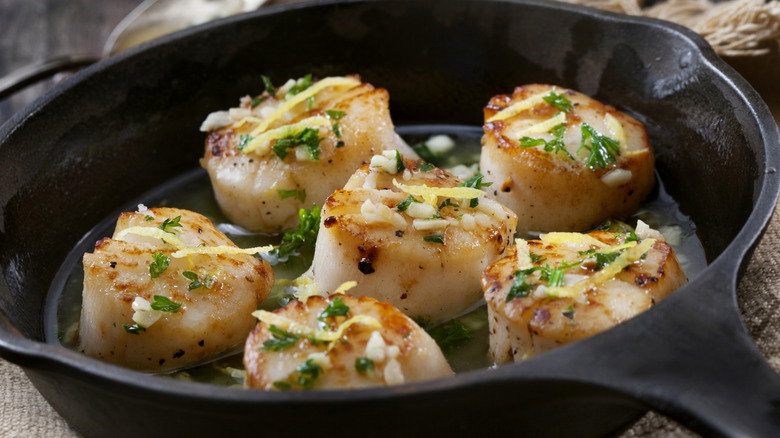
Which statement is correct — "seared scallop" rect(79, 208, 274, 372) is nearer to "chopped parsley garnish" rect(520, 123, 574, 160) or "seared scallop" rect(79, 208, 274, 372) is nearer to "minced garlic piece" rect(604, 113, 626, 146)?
"chopped parsley garnish" rect(520, 123, 574, 160)

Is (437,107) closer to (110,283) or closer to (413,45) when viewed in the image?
(413,45)

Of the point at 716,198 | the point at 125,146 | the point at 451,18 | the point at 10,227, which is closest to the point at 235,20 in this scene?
the point at 125,146

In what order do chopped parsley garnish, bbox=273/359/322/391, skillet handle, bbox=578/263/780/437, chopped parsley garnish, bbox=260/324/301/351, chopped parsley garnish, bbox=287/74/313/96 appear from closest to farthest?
1. skillet handle, bbox=578/263/780/437
2. chopped parsley garnish, bbox=273/359/322/391
3. chopped parsley garnish, bbox=260/324/301/351
4. chopped parsley garnish, bbox=287/74/313/96

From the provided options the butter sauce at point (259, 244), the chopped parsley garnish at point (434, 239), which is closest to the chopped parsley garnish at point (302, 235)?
the butter sauce at point (259, 244)

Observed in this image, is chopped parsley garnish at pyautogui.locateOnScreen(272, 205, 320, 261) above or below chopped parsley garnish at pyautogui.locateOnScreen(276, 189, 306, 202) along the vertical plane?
below

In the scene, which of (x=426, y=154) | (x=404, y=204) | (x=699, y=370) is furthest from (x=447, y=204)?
(x=699, y=370)

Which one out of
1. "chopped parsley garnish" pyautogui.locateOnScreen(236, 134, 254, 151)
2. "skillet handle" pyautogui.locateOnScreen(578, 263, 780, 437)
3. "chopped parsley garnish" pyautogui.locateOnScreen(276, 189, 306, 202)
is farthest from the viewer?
"chopped parsley garnish" pyautogui.locateOnScreen(236, 134, 254, 151)

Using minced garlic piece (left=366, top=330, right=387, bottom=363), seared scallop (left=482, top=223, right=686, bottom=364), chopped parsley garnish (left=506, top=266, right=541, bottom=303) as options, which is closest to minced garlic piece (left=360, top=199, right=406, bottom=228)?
seared scallop (left=482, top=223, right=686, bottom=364)

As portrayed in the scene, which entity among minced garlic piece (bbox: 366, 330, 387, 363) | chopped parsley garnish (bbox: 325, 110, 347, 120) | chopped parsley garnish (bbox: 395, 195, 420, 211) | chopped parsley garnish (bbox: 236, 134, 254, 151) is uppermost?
chopped parsley garnish (bbox: 325, 110, 347, 120)
